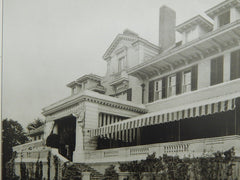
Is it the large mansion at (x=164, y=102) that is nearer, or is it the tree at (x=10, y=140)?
the large mansion at (x=164, y=102)

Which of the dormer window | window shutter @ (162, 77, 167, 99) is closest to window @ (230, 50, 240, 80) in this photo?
the dormer window

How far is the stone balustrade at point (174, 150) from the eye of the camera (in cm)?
818

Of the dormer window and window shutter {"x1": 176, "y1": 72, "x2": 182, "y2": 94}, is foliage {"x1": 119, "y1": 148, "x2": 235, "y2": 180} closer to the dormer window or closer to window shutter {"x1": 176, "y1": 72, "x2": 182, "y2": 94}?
window shutter {"x1": 176, "y1": 72, "x2": 182, "y2": 94}

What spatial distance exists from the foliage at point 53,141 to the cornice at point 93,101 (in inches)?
41.8

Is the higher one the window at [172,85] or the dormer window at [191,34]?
the dormer window at [191,34]

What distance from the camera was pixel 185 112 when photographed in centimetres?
978

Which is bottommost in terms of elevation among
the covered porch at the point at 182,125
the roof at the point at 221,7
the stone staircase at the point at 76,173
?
the stone staircase at the point at 76,173

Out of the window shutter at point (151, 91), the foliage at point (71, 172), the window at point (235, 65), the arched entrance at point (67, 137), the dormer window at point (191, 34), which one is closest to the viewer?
the window at point (235, 65)

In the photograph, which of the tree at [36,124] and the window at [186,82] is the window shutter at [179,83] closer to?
the window at [186,82]

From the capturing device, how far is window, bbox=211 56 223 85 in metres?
11.3

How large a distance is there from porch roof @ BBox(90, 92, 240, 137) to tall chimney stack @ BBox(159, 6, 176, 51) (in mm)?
6145

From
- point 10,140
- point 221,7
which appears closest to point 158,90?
point 221,7

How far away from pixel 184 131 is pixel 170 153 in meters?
2.71

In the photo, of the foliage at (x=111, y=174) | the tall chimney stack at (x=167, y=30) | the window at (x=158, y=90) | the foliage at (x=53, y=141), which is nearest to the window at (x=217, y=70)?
the window at (x=158, y=90)
